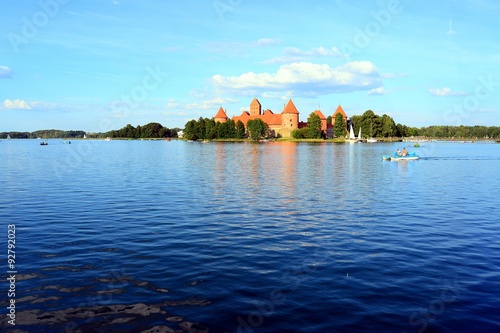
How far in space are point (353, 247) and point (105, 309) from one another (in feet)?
33.3

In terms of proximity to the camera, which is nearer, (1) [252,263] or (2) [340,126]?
(1) [252,263]

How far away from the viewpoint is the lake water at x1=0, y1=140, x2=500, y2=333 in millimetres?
10016

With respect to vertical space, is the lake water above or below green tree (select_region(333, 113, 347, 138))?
below

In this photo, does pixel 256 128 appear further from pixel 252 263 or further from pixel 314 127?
pixel 252 263

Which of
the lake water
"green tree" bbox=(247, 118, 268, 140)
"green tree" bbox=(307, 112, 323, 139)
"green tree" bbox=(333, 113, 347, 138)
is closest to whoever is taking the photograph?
the lake water

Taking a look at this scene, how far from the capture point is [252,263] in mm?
14164

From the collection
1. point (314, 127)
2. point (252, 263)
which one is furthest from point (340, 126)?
point (252, 263)

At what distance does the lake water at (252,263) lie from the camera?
10.0 metres

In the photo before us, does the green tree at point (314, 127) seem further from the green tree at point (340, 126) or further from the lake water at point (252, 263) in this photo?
the lake water at point (252, 263)

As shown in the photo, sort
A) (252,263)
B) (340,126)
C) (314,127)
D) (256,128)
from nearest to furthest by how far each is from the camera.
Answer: (252,263) < (314,127) < (256,128) < (340,126)

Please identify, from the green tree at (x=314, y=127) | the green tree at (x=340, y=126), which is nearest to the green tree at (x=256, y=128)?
the green tree at (x=314, y=127)

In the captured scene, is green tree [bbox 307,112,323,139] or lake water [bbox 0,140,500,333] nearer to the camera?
lake water [bbox 0,140,500,333]

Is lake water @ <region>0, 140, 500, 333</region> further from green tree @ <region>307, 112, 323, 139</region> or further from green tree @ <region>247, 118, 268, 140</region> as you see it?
green tree @ <region>247, 118, 268, 140</region>

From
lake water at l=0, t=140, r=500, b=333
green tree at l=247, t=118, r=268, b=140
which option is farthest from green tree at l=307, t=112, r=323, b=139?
lake water at l=0, t=140, r=500, b=333
